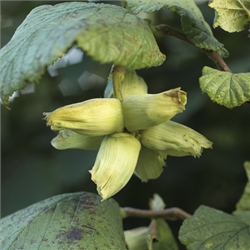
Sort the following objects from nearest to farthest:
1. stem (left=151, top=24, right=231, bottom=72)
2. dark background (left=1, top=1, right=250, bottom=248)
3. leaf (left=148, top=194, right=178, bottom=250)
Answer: stem (left=151, top=24, right=231, bottom=72) → leaf (left=148, top=194, right=178, bottom=250) → dark background (left=1, top=1, right=250, bottom=248)

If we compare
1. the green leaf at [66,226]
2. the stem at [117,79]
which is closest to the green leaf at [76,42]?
the stem at [117,79]

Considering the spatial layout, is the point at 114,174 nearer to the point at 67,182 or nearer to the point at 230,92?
the point at 230,92

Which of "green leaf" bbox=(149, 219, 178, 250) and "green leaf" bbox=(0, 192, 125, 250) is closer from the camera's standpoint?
"green leaf" bbox=(0, 192, 125, 250)

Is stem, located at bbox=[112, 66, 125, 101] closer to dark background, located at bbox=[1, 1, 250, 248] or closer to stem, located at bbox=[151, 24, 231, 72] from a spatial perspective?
stem, located at bbox=[151, 24, 231, 72]

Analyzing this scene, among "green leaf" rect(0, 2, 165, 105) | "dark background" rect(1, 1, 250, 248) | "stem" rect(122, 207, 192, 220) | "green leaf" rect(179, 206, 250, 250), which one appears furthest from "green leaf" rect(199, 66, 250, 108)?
"dark background" rect(1, 1, 250, 248)

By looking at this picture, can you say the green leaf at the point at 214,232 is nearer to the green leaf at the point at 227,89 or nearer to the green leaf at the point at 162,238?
the green leaf at the point at 162,238

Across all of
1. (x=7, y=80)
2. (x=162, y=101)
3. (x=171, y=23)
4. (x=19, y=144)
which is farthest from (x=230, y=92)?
(x=19, y=144)

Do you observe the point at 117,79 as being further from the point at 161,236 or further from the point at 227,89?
the point at 161,236
